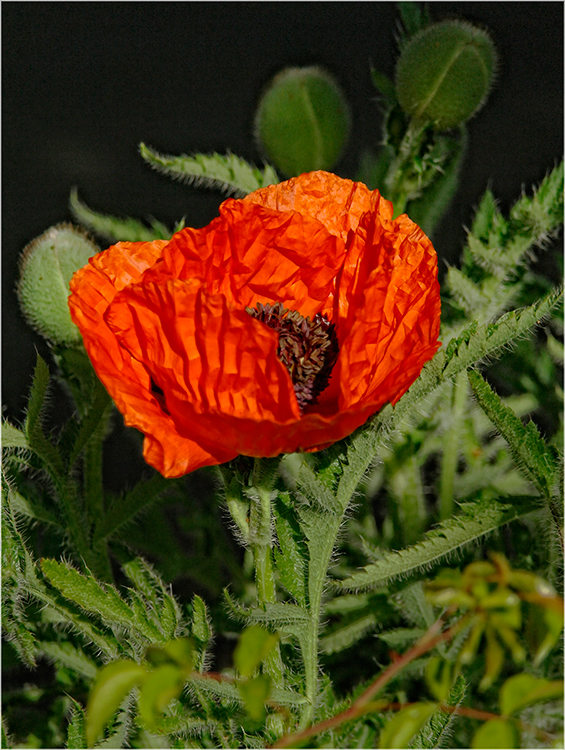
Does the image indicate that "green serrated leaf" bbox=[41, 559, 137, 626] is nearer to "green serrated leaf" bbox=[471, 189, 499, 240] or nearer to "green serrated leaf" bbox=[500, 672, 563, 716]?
"green serrated leaf" bbox=[500, 672, 563, 716]

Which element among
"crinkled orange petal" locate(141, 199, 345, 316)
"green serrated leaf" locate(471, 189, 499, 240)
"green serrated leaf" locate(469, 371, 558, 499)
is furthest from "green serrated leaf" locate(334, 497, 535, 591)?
"green serrated leaf" locate(471, 189, 499, 240)

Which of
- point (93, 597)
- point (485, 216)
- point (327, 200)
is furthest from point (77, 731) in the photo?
point (485, 216)

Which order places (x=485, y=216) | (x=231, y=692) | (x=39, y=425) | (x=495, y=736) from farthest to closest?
(x=485, y=216) → (x=39, y=425) → (x=231, y=692) → (x=495, y=736)

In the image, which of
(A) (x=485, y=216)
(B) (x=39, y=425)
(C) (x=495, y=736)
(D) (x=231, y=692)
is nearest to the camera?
(C) (x=495, y=736)

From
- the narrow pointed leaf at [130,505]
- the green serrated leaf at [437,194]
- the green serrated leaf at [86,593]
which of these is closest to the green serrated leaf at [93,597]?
the green serrated leaf at [86,593]

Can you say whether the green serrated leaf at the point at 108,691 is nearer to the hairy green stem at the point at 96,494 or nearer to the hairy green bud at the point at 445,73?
the hairy green stem at the point at 96,494

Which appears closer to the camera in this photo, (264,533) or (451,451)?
(264,533)

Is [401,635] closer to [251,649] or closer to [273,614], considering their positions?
[273,614]

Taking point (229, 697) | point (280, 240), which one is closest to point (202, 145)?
point (280, 240)
